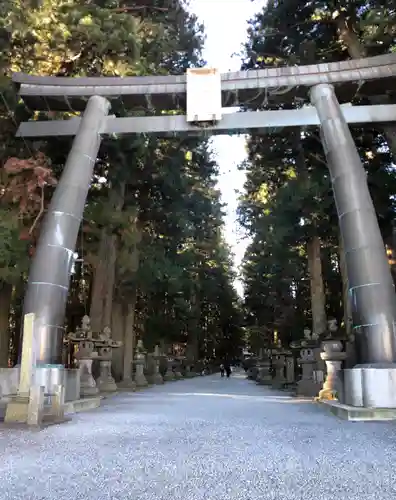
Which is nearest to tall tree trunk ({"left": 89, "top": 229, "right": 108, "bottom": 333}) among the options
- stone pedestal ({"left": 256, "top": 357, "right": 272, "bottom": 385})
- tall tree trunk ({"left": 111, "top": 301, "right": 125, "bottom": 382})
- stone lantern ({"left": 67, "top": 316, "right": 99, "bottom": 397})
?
stone lantern ({"left": 67, "top": 316, "right": 99, "bottom": 397})

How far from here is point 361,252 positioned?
885 cm

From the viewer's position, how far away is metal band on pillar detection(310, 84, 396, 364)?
27.0 feet

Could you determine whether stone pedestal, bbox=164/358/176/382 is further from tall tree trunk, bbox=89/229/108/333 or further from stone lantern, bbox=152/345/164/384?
tall tree trunk, bbox=89/229/108/333

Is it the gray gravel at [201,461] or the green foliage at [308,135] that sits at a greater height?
the green foliage at [308,135]

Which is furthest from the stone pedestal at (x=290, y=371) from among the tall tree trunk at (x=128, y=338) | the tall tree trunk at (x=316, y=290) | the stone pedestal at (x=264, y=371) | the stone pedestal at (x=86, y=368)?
Result: the stone pedestal at (x=86, y=368)

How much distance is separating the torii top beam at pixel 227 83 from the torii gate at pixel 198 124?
2 cm

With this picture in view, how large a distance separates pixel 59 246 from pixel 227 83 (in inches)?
211

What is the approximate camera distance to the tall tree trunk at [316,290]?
1788 centimetres

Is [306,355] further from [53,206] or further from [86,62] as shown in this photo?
[86,62]

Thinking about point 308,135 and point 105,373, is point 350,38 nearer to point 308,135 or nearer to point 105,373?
point 308,135

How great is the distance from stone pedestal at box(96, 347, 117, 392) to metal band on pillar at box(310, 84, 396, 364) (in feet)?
27.3

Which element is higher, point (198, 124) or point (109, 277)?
point (198, 124)

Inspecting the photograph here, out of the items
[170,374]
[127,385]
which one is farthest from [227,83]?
[170,374]

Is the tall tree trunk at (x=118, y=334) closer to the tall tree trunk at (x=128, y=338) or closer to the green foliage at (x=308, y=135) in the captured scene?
the tall tree trunk at (x=128, y=338)
